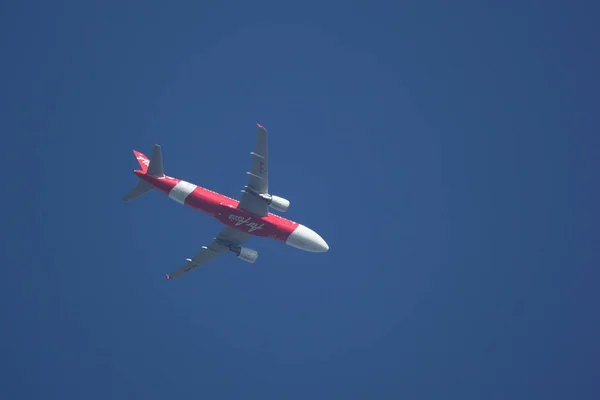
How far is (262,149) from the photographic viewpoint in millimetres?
62719

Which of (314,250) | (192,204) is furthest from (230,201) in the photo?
(314,250)

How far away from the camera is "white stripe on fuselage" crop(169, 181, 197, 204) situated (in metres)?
68.4

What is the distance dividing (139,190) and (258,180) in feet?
43.0

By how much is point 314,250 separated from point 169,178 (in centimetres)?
1689

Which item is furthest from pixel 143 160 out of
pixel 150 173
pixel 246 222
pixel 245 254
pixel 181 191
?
pixel 245 254

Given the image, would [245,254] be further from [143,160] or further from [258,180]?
[143,160]

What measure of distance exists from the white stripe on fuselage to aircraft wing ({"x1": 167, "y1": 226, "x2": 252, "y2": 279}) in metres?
6.28

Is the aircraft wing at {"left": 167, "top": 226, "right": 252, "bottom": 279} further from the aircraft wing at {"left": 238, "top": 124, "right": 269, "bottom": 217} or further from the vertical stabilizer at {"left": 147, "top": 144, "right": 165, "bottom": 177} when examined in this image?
the vertical stabilizer at {"left": 147, "top": 144, "right": 165, "bottom": 177}

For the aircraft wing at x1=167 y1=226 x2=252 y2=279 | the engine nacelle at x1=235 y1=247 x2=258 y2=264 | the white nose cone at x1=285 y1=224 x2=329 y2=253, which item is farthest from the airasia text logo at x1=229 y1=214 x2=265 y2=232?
the engine nacelle at x1=235 y1=247 x2=258 y2=264

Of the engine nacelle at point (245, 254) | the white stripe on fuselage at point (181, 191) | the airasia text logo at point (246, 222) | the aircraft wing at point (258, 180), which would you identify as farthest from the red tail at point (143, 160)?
the engine nacelle at point (245, 254)

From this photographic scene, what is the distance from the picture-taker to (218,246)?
7300cm

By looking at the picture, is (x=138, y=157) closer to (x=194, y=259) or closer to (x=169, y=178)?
(x=169, y=178)

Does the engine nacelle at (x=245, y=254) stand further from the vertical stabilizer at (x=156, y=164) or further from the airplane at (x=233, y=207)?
the vertical stabilizer at (x=156, y=164)

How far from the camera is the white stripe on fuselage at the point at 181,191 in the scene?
68.4 metres
